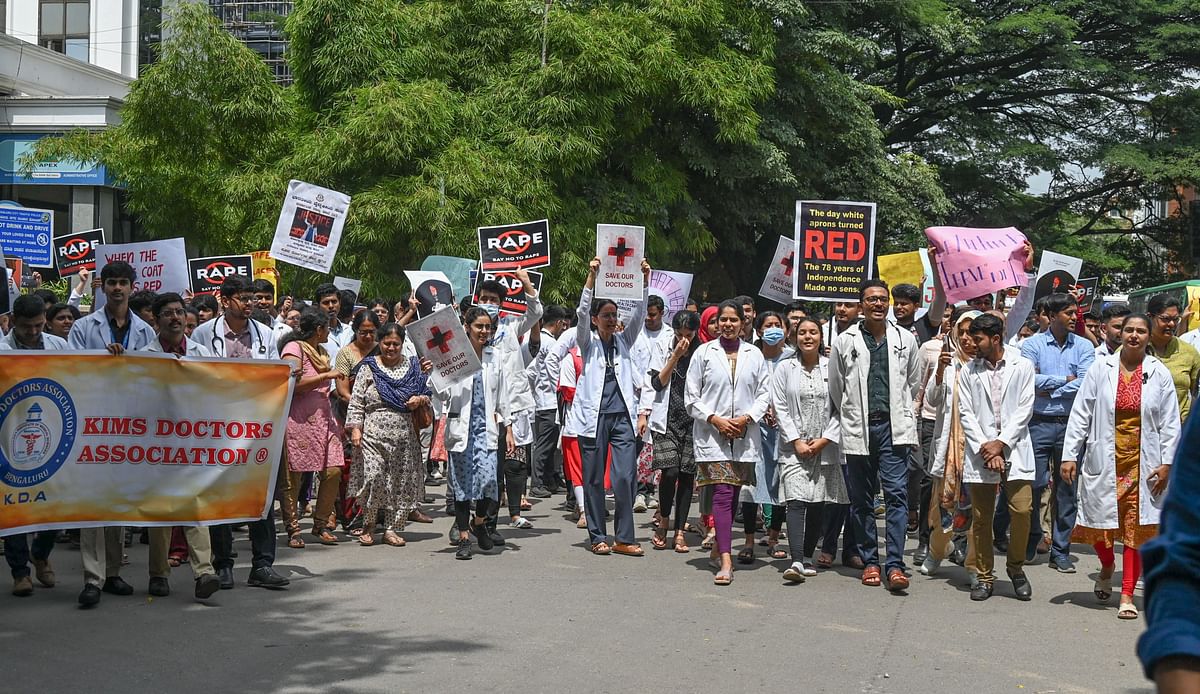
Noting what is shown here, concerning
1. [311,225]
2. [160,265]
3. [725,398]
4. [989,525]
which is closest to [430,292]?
[311,225]

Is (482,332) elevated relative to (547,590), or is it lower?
elevated

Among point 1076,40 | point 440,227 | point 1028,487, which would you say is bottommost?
point 1028,487

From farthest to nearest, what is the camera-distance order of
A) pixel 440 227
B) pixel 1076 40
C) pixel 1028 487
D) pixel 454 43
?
pixel 1076 40, pixel 454 43, pixel 440 227, pixel 1028 487

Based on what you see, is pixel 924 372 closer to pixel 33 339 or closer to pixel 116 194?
pixel 33 339

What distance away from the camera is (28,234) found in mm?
18094

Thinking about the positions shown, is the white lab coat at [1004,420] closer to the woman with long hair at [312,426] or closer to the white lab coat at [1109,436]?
the white lab coat at [1109,436]

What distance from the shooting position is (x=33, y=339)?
27.2 ft

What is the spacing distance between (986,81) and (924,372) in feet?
84.2

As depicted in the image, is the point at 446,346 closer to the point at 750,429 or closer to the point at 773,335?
the point at 750,429

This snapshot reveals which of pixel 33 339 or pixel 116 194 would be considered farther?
pixel 116 194

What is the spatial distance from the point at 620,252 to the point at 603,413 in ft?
4.83

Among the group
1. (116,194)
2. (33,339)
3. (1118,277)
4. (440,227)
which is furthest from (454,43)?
(1118,277)

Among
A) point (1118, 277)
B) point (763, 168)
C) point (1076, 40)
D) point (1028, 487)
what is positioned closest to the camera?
point (1028, 487)

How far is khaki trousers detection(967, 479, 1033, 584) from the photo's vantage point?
8.72m
